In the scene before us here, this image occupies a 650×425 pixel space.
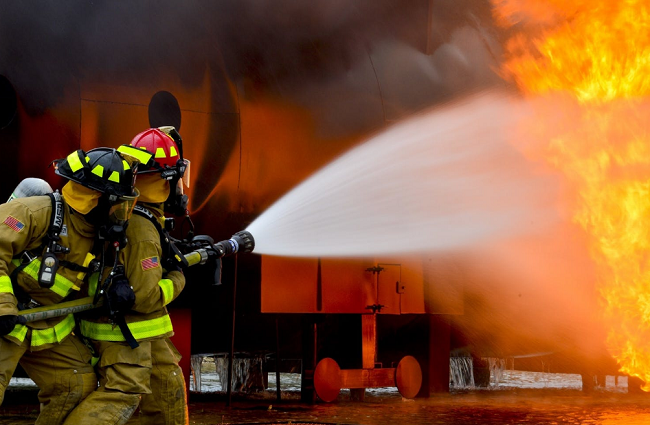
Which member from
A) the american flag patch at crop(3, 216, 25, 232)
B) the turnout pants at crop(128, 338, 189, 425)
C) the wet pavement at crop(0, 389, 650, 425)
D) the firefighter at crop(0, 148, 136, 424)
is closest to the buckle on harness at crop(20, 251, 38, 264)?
the firefighter at crop(0, 148, 136, 424)

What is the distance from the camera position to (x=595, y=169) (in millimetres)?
9547

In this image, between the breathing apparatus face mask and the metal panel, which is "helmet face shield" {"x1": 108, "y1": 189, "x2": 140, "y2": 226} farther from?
the metal panel

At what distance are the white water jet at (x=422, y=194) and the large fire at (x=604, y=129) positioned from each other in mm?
387

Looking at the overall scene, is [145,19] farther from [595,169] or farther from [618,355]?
[618,355]

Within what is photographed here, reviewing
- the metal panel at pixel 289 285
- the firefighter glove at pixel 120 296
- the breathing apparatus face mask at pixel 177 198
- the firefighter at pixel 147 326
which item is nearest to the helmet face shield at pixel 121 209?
the firefighter at pixel 147 326

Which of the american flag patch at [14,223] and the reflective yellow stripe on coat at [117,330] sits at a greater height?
the american flag patch at [14,223]

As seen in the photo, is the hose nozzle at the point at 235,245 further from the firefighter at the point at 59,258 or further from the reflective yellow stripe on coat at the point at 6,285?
the reflective yellow stripe on coat at the point at 6,285

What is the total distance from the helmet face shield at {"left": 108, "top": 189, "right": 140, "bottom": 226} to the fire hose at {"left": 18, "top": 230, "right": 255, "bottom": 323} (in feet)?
1.36

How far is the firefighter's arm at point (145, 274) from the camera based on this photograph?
4.36 m

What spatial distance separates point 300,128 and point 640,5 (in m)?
4.45

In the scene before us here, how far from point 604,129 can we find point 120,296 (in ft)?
22.4

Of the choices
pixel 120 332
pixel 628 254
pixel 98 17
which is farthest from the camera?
pixel 628 254

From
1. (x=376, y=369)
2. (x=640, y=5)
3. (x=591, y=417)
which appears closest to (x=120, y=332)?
(x=376, y=369)

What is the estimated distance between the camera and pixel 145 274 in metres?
4.36
